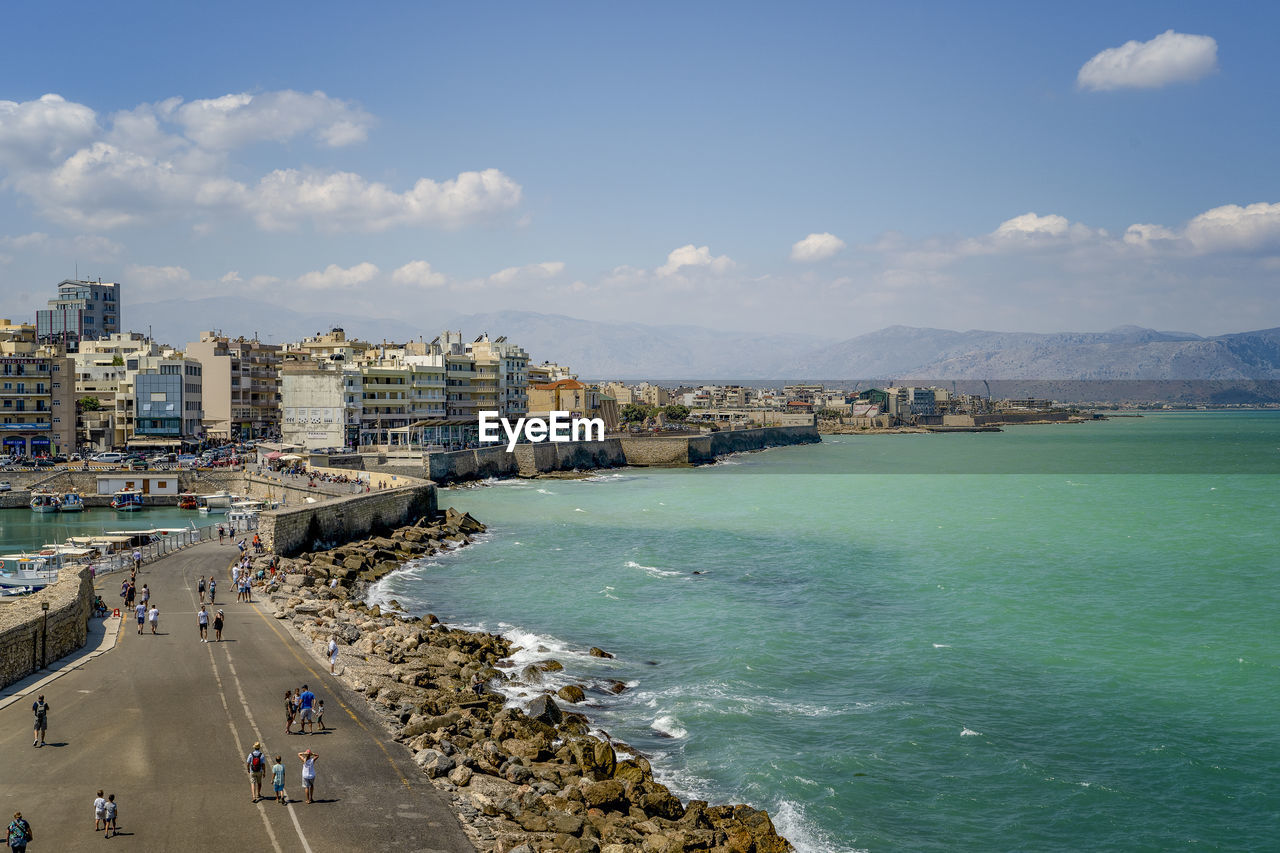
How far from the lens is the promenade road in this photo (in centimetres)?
1892

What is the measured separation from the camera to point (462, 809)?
21.2 meters

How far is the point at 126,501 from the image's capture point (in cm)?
7969

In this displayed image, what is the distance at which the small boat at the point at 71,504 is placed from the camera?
77438 millimetres

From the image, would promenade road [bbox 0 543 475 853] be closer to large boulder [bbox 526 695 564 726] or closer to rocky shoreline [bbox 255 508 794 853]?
rocky shoreline [bbox 255 508 794 853]

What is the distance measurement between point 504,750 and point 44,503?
68416 millimetres

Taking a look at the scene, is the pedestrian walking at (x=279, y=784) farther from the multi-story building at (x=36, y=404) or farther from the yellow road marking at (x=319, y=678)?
the multi-story building at (x=36, y=404)

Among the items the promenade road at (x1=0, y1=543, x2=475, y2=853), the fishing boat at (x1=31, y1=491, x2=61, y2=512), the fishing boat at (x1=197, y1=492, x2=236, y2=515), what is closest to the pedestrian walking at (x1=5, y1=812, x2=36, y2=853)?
the promenade road at (x1=0, y1=543, x2=475, y2=853)

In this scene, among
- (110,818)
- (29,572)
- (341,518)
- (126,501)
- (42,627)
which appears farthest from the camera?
(126,501)

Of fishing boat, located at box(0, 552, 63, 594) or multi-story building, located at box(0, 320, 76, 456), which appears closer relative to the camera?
fishing boat, located at box(0, 552, 63, 594)

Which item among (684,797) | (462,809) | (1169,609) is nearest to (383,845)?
(462,809)

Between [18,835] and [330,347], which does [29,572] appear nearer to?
[18,835]

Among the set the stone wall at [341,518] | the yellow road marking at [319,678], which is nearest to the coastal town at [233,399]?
the stone wall at [341,518]

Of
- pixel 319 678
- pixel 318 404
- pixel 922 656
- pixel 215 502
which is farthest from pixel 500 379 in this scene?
pixel 319 678

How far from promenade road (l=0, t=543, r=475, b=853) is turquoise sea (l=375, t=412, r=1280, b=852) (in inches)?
299
